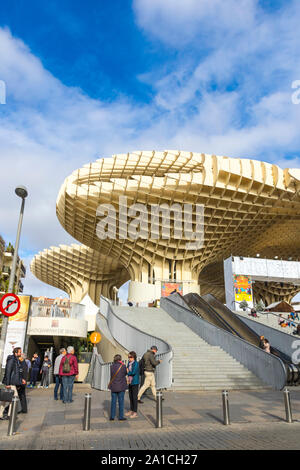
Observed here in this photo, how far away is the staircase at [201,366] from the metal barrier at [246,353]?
227mm

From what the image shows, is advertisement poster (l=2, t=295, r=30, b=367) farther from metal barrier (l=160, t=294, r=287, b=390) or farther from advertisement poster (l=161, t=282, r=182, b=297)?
advertisement poster (l=161, t=282, r=182, b=297)

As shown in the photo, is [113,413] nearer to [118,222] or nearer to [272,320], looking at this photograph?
[272,320]

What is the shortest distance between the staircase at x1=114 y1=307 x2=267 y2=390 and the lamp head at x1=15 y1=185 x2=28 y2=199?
7.67 m

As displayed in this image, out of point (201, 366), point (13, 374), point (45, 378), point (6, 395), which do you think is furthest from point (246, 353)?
point (6, 395)

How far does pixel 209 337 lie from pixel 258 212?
20.1m

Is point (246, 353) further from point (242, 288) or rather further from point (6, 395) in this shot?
point (242, 288)

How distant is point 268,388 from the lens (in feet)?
36.2


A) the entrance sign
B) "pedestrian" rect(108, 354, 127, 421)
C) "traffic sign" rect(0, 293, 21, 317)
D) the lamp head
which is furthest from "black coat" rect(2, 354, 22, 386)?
the entrance sign

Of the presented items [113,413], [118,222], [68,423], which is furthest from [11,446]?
[118,222]

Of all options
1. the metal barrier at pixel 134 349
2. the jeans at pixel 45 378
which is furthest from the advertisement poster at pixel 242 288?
the jeans at pixel 45 378

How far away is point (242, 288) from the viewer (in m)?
27.9

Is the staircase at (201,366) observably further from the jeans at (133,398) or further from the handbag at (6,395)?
the handbag at (6,395)

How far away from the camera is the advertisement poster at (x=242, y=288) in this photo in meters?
27.5

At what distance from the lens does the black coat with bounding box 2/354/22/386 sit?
699 cm
